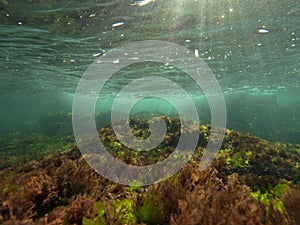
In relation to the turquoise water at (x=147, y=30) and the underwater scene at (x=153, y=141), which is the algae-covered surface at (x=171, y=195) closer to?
the underwater scene at (x=153, y=141)

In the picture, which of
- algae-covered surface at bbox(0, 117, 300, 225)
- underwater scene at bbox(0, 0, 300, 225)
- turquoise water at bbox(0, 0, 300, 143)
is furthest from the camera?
turquoise water at bbox(0, 0, 300, 143)

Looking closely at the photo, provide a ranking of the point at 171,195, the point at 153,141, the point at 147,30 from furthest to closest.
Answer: the point at 147,30 < the point at 153,141 < the point at 171,195

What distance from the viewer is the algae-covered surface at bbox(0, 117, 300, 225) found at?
9.57 ft

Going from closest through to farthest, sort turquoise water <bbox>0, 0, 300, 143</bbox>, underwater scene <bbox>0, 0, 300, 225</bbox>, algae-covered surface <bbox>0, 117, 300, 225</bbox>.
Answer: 1. algae-covered surface <bbox>0, 117, 300, 225</bbox>
2. underwater scene <bbox>0, 0, 300, 225</bbox>
3. turquoise water <bbox>0, 0, 300, 143</bbox>

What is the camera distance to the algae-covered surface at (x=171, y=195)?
9.57 ft

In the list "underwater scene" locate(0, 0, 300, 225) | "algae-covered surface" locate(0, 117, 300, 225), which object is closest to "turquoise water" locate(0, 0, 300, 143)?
"underwater scene" locate(0, 0, 300, 225)

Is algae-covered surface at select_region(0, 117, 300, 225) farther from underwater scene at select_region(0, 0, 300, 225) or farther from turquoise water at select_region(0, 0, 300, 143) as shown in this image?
turquoise water at select_region(0, 0, 300, 143)

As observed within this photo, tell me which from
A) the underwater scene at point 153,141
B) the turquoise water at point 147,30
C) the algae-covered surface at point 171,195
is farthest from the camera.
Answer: the turquoise water at point 147,30

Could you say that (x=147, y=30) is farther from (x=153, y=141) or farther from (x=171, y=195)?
(x=171, y=195)

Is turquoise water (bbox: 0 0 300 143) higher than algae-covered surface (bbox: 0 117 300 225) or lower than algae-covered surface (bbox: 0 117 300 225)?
higher

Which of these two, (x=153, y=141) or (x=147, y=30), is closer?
(x=153, y=141)

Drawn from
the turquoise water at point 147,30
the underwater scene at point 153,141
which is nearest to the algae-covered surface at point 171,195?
the underwater scene at point 153,141

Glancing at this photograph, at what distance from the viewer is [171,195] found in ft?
11.8

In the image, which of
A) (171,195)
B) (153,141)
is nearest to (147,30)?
(153,141)
